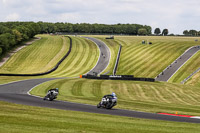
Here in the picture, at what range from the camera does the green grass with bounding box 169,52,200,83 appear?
80812mm

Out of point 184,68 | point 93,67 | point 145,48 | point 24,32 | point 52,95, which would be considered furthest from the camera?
point 24,32

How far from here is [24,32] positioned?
153 m

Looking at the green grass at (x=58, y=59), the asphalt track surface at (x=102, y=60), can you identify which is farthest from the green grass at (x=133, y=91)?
the asphalt track surface at (x=102, y=60)

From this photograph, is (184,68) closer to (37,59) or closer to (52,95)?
(37,59)

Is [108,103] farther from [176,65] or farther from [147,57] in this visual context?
[147,57]

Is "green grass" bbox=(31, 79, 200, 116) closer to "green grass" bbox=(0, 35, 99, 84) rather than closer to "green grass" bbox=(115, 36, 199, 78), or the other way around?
"green grass" bbox=(115, 36, 199, 78)

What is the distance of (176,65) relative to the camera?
307ft

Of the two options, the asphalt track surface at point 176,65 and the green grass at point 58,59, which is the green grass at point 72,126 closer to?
the asphalt track surface at point 176,65

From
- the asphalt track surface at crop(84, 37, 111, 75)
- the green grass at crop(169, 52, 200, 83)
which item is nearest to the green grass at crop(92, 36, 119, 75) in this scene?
the asphalt track surface at crop(84, 37, 111, 75)

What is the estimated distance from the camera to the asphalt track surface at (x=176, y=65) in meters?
84.3

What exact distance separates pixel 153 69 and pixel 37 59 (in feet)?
144

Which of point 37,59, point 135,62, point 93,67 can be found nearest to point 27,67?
point 37,59

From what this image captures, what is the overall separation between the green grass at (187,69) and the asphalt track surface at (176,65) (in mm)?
1299

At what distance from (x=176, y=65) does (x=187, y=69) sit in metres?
6.40
